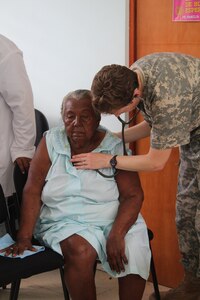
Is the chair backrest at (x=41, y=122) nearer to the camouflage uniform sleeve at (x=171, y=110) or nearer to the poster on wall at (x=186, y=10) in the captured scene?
the poster on wall at (x=186, y=10)

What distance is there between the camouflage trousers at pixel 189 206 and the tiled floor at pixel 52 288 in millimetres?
448

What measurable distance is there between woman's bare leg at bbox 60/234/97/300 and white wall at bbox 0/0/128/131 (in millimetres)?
1052

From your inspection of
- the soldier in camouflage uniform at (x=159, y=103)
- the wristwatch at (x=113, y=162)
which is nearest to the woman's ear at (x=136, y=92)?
the soldier in camouflage uniform at (x=159, y=103)

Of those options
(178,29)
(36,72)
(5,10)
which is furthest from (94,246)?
(5,10)

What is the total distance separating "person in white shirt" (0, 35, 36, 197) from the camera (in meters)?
2.55

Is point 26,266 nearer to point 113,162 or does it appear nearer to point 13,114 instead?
point 113,162

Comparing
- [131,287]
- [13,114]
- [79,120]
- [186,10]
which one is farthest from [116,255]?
[186,10]

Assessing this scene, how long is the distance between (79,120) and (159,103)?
0.46 meters

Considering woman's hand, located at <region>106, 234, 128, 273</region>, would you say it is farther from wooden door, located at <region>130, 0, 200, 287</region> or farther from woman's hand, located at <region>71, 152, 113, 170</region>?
wooden door, located at <region>130, 0, 200, 287</region>

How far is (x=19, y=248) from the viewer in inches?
92.6

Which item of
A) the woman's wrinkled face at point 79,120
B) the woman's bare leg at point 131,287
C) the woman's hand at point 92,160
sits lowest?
the woman's bare leg at point 131,287

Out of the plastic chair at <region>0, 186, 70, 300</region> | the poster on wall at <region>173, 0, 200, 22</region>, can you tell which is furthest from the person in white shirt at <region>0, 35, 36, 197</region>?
the poster on wall at <region>173, 0, 200, 22</region>

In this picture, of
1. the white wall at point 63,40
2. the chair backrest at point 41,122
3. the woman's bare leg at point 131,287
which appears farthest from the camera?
the chair backrest at point 41,122

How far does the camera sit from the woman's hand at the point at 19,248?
Answer: 2.33 metres
